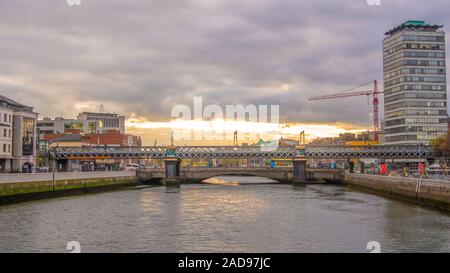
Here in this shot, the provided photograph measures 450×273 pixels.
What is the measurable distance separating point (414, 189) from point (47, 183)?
1811 inches

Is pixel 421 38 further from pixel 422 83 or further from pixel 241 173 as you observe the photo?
pixel 241 173

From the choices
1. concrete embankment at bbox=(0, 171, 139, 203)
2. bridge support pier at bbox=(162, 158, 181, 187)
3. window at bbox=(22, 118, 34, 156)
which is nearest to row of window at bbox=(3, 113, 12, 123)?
window at bbox=(22, 118, 34, 156)

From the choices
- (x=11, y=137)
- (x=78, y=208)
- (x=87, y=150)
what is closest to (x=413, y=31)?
(x=87, y=150)

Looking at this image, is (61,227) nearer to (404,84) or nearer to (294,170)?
(294,170)

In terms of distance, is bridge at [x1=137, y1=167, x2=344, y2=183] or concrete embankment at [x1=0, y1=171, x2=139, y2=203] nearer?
concrete embankment at [x1=0, y1=171, x2=139, y2=203]

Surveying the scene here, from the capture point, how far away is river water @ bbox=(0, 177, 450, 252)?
104 ft

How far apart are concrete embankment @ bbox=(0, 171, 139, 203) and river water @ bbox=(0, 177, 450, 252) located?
9.40 ft

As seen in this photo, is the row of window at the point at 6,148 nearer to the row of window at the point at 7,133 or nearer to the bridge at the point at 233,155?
the row of window at the point at 7,133

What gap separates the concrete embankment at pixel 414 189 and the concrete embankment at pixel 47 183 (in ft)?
145

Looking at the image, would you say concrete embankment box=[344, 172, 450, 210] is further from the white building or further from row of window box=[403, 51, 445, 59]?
row of window box=[403, 51, 445, 59]

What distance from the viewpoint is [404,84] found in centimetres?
18950

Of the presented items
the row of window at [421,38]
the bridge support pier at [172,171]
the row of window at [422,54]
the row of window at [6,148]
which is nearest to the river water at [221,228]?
the row of window at [6,148]

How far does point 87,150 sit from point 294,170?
57422mm

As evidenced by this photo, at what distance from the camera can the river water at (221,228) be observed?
31.7 meters
